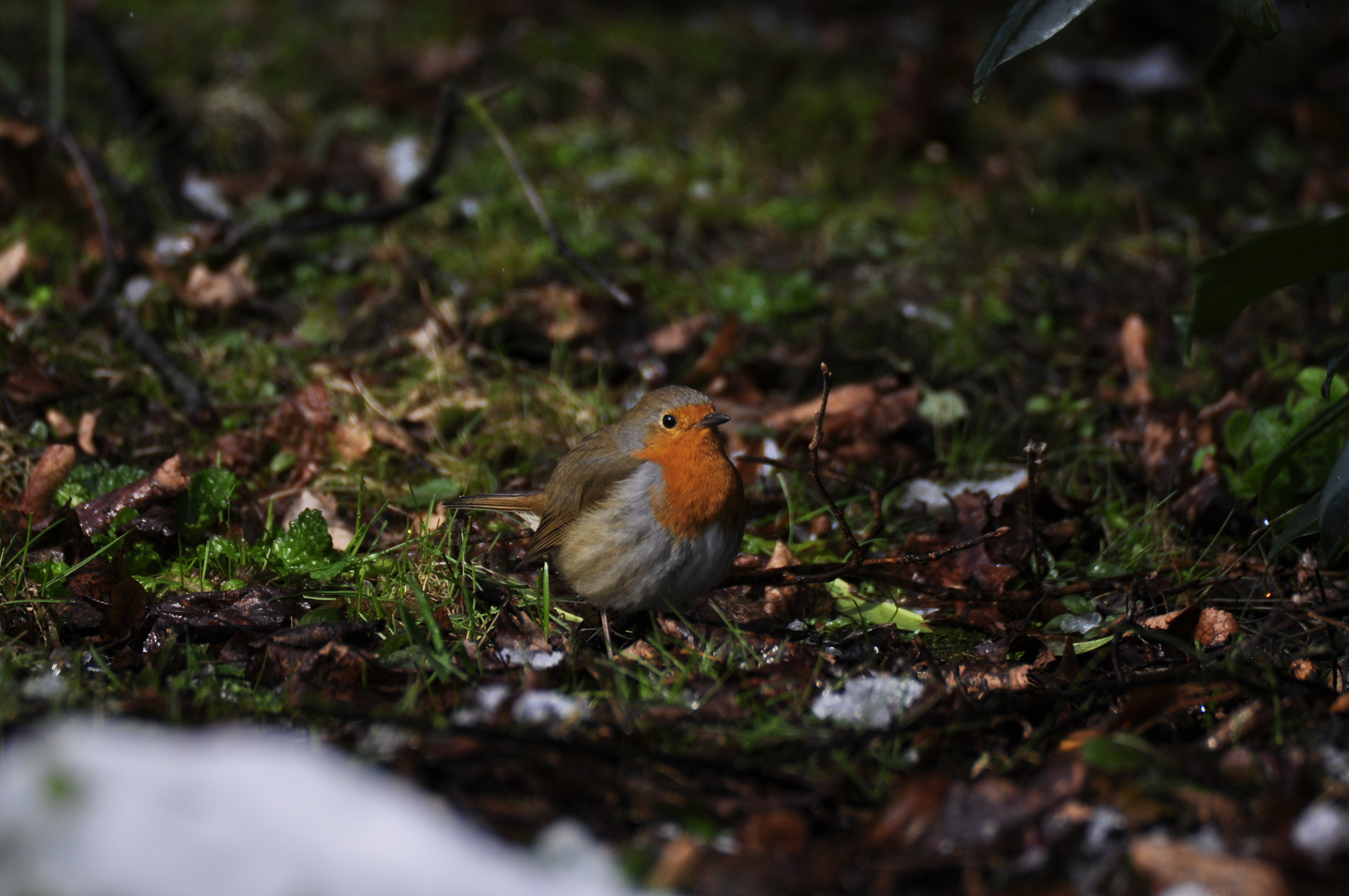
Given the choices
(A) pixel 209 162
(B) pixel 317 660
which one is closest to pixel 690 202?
(A) pixel 209 162

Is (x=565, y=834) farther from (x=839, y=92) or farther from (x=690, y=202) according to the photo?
(x=839, y=92)

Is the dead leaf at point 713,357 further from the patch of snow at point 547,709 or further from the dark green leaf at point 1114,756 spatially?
the dark green leaf at point 1114,756

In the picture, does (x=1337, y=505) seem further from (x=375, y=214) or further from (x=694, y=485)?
(x=375, y=214)

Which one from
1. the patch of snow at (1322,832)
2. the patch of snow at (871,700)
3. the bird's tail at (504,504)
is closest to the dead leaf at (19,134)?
the bird's tail at (504,504)

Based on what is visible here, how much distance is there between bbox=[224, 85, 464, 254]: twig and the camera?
14.5ft

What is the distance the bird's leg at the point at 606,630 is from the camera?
2.62 metres

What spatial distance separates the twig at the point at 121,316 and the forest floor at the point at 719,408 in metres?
0.02

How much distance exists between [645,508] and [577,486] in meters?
0.25

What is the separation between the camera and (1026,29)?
7.90 ft

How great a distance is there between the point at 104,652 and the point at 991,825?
1983 mm

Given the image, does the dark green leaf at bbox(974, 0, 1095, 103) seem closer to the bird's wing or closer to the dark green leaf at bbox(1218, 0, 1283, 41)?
the dark green leaf at bbox(1218, 0, 1283, 41)

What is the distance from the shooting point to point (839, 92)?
255 inches

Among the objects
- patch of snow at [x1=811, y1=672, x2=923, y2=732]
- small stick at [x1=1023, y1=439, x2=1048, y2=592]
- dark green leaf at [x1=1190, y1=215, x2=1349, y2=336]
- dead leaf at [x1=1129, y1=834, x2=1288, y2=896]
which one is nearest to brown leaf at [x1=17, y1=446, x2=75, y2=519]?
patch of snow at [x1=811, y1=672, x2=923, y2=732]

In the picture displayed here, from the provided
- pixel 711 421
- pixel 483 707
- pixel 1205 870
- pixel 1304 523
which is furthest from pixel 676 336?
pixel 1205 870
